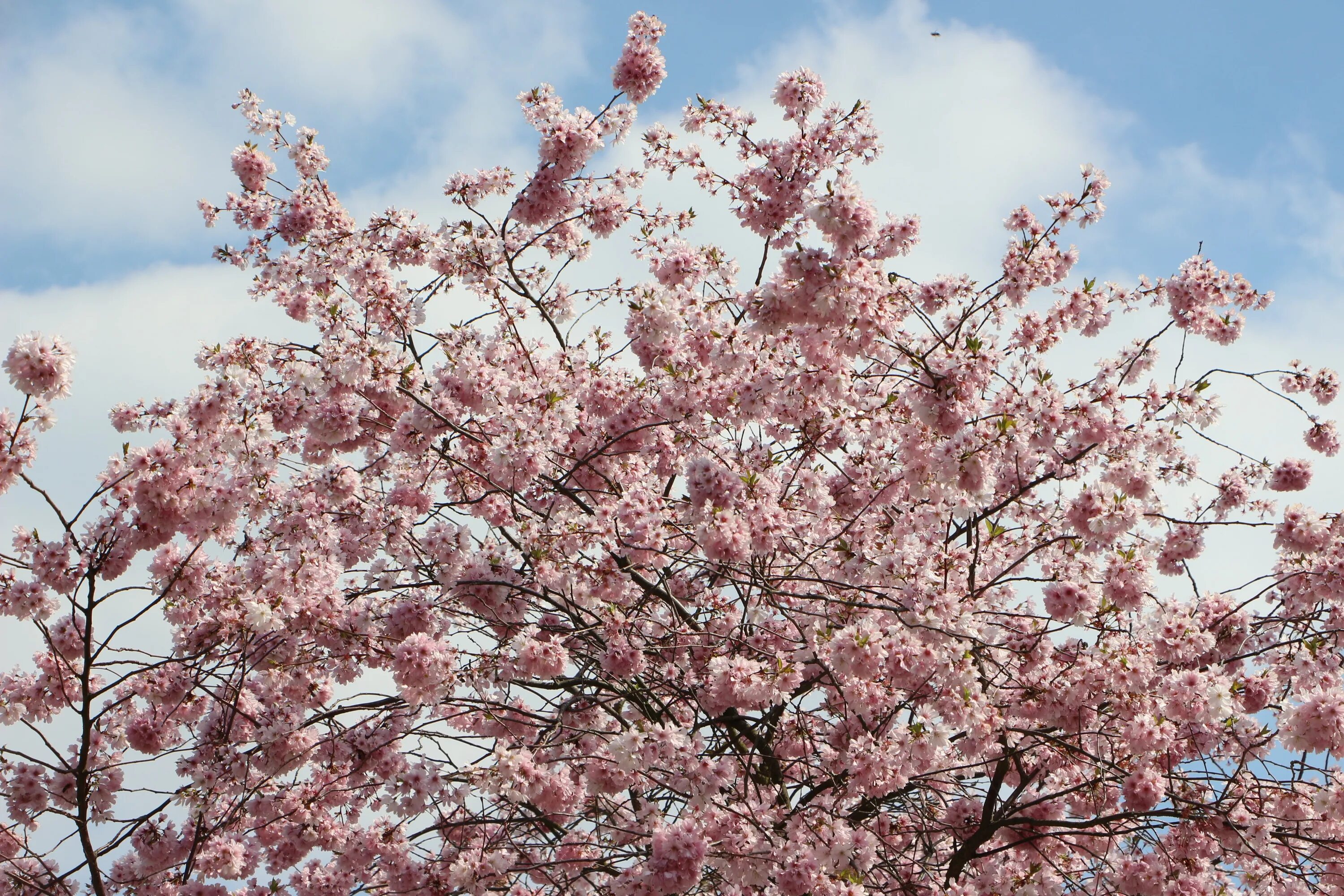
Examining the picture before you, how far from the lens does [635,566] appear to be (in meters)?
7.04

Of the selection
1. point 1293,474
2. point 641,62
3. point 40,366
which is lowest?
point 40,366

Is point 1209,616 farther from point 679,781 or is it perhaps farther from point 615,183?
point 615,183

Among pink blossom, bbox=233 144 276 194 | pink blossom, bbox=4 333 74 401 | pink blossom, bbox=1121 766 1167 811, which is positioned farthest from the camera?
pink blossom, bbox=233 144 276 194

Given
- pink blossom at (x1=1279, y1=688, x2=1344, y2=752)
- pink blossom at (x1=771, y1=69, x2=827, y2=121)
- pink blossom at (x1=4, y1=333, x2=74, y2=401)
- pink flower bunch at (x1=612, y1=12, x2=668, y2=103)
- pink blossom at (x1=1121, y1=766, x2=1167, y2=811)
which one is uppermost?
pink flower bunch at (x1=612, y1=12, x2=668, y2=103)

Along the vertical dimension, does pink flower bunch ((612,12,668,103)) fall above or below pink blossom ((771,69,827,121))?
above

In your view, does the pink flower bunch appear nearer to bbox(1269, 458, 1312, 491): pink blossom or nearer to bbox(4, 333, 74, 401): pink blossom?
bbox(4, 333, 74, 401): pink blossom

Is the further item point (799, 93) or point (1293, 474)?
point (1293, 474)

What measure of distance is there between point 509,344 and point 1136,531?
15.8 feet

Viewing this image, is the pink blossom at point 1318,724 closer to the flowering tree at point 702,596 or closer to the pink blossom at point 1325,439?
the flowering tree at point 702,596

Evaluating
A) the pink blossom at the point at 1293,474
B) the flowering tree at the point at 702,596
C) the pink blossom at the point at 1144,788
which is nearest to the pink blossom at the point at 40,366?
the flowering tree at the point at 702,596

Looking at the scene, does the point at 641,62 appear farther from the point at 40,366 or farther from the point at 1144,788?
the point at 1144,788

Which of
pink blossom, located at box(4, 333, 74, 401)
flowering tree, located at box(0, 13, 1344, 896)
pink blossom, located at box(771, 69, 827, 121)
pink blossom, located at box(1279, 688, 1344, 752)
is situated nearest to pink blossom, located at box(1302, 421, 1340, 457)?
flowering tree, located at box(0, 13, 1344, 896)

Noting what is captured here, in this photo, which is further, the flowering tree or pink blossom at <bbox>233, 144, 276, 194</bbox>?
pink blossom at <bbox>233, 144, 276, 194</bbox>

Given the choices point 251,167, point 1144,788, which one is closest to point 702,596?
point 1144,788
